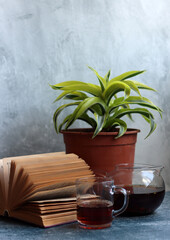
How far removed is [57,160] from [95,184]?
14cm

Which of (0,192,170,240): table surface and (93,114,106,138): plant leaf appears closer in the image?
(0,192,170,240): table surface

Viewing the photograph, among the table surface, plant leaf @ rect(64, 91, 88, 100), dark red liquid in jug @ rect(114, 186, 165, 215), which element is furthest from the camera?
plant leaf @ rect(64, 91, 88, 100)

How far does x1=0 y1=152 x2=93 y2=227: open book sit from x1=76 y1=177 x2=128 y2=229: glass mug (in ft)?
0.18

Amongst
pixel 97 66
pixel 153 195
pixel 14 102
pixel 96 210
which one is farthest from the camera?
pixel 97 66

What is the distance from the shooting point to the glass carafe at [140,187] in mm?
1017

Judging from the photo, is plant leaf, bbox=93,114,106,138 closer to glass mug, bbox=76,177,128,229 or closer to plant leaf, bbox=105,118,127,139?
plant leaf, bbox=105,118,127,139

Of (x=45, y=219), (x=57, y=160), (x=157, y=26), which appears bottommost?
(x=45, y=219)

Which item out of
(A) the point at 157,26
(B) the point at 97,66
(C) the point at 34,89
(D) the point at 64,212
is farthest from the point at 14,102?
(A) the point at 157,26

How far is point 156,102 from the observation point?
5.10 feet

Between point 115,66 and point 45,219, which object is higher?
point 115,66

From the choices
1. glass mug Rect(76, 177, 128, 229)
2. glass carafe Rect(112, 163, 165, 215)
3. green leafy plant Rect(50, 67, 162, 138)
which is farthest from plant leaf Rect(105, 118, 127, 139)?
glass mug Rect(76, 177, 128, 229)

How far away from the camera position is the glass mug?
0.90 metres

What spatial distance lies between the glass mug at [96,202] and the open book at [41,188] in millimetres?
55

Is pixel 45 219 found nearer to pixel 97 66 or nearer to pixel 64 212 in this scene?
pixel 64 212
